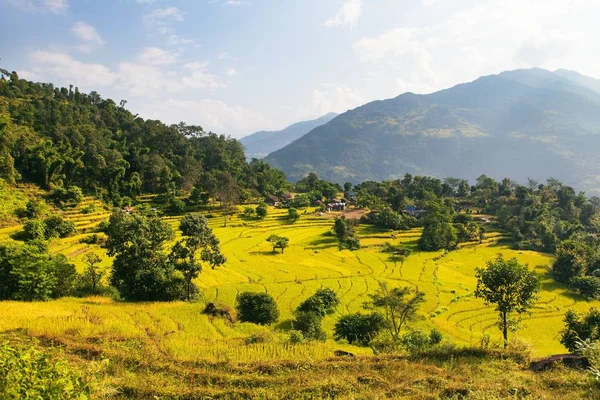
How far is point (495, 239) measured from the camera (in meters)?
75.6

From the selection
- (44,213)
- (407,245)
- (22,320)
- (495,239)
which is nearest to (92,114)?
(44,213)

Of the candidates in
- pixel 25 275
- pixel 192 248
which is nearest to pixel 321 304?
pixel 192 248

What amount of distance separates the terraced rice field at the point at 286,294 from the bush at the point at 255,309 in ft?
5.33

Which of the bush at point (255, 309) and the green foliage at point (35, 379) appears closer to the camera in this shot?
the green foliage at point (35, 379)

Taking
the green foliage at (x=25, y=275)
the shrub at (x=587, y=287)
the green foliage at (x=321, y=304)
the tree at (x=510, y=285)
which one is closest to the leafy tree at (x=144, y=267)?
the green foliage at (x=25, y=275)

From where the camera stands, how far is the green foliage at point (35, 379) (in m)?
6.55

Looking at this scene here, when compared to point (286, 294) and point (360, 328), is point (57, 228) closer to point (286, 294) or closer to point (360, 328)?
point (286, 294)

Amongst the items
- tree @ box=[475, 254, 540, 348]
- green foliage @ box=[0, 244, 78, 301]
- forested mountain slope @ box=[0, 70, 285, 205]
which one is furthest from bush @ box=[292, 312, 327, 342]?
forested mountain slope @ box=[0, 70, 285, 205]

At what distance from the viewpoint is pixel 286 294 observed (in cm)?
Answer: 3703

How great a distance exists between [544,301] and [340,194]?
8394cm

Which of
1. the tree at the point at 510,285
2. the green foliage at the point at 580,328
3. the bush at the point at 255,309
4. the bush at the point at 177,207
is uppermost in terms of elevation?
the bush at the point at 177,207

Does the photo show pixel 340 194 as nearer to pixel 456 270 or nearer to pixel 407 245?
pixel 407 245

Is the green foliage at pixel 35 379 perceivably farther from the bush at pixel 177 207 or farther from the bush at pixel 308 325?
the bush at pixel 177 207

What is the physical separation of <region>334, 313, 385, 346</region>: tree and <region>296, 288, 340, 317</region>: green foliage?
3907mm
